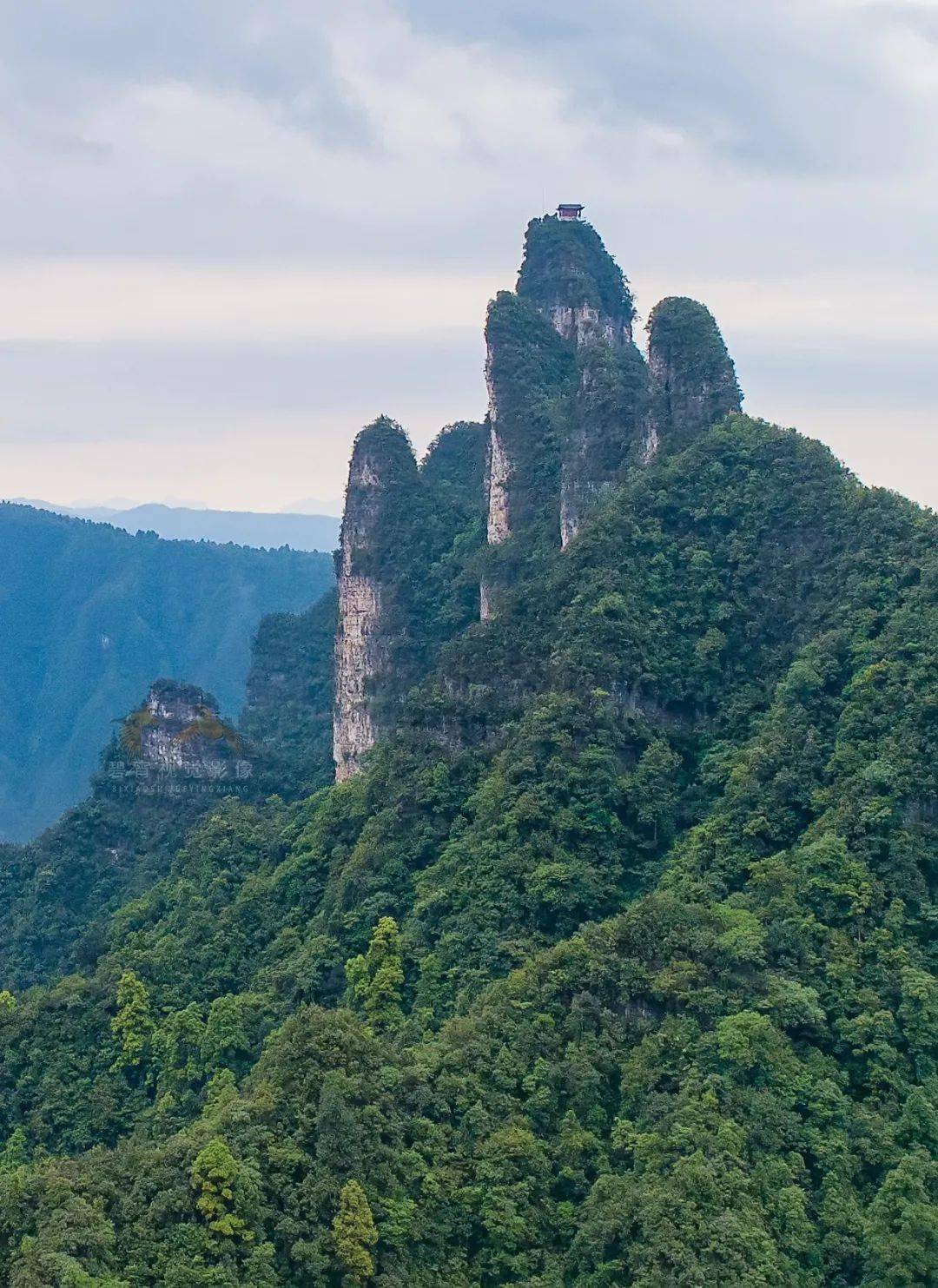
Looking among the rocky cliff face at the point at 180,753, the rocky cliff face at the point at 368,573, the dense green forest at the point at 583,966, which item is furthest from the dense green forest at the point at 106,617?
the dense green forest at the point at 583,966

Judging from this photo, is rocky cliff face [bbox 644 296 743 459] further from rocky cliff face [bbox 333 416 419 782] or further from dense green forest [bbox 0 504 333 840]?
dense green forest [bbox 0 504 333 840]

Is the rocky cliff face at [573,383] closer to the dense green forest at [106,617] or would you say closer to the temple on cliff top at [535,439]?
the temple on cliff top at [535,439]

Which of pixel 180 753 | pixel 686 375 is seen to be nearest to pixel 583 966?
pixel 686 375

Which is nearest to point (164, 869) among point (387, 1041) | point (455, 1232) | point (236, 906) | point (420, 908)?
point (236, 906)

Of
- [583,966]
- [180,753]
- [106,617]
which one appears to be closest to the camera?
[583,966]

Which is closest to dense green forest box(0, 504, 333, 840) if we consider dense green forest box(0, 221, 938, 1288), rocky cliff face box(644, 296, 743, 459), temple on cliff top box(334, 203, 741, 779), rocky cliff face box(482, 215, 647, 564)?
temple on cliff top box(334, 203, 741, 779)

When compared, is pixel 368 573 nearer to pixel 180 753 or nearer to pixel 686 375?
pixel 180 753

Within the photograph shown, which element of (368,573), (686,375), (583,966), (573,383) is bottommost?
(583,966)
